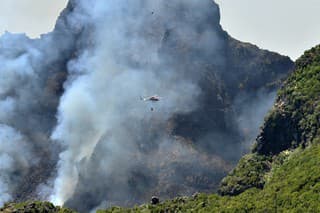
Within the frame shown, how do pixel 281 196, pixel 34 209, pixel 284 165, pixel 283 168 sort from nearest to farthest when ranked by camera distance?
pixel 281 196 → pixel 283 168 → pixel 34 209 → pixel 284 165

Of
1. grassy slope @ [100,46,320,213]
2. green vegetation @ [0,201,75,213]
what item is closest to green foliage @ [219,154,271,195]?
grassy slope @ [100,46,320,213]

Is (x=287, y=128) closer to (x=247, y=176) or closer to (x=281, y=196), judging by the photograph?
(x=247, y=176)

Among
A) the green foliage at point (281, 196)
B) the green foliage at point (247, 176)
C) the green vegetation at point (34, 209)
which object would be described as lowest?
the green foliage at point (281, 196)

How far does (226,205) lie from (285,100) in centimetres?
4015

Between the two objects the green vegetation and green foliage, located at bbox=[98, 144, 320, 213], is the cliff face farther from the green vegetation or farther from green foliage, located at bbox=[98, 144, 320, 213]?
the green vegetation

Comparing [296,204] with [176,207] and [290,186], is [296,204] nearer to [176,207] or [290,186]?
[290,186]

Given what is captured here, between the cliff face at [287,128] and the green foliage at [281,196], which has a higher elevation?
the cliff face at [287,128]

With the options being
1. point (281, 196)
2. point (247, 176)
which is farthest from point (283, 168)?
point (281, 196)

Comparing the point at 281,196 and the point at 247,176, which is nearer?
the point at 281,196

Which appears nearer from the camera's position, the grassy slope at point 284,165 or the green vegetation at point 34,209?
the grassy slope at point 284,165

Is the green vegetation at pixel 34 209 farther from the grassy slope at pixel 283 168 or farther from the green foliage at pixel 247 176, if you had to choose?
the green foliage at pixel 247 176

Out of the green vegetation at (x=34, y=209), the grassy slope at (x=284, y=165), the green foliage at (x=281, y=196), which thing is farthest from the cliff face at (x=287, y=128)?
the green vegetation at (x=34, y=209)

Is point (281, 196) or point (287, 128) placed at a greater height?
point (287, 128)

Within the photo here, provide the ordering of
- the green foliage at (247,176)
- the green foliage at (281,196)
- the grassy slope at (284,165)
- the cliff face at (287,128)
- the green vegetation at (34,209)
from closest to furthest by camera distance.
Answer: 1. the green foliage at (281,196)
2. the grassy slope at (284,165)
3. the green vegetation at (34,209)
4. the green foliage at (247,176)
5. the cliff face at (287,128)
